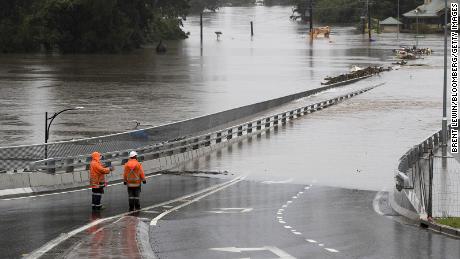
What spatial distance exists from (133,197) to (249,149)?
1926cm

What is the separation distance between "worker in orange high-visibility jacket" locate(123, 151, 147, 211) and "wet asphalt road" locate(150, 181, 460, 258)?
1101 mm

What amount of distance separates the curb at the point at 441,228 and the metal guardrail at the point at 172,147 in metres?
12.4

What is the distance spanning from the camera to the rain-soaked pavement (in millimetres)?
21328

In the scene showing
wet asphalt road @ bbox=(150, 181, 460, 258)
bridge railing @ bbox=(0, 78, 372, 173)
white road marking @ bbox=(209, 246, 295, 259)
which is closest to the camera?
white road marking @ bbox=(209, 246, 295, 259)

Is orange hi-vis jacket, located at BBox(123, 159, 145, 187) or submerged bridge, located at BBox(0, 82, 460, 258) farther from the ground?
orange hi-vis jacket, located at BBox(123, 159, 145, 187)

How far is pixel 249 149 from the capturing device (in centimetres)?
4462

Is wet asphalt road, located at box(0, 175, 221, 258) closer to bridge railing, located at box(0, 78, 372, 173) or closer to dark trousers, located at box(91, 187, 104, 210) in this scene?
dark trousers, located at box(91, 187, 104, 210)

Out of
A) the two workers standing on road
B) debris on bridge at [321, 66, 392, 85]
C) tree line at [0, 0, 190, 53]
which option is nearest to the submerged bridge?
the two workers standing on road

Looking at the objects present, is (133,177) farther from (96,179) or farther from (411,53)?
(411,53)

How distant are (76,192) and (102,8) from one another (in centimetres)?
11287

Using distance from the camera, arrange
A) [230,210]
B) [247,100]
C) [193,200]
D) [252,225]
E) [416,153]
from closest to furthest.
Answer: [252,225] → [230,210] → [193,200] → [416,153] → [247,100]

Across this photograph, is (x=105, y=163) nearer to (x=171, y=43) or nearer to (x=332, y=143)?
(x=332, y=143)

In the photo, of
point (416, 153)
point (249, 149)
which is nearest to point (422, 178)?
point (416, 153)

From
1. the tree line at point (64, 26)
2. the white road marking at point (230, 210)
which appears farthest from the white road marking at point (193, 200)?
the tree line at point (64, 26)
